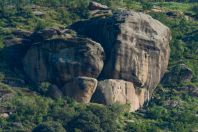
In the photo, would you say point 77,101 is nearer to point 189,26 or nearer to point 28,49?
A: point 28,49

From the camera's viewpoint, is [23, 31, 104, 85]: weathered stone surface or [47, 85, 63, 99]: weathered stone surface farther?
[23, 31, 104, 85]: weathered stone surface

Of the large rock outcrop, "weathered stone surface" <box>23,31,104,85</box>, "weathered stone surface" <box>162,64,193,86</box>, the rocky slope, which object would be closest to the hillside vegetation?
"weathered stone surface" <box>162,64,193,86</box>

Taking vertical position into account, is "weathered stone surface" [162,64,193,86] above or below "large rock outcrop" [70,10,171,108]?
below

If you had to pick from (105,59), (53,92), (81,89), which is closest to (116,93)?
(81,89)

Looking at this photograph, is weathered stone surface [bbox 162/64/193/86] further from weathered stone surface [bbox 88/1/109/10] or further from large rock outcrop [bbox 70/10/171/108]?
weathered stone surface [bbox 88/1/109/10]

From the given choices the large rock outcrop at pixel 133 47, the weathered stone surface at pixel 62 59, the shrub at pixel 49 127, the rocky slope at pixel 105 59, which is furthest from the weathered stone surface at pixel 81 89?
the shrub at pixel 49 127

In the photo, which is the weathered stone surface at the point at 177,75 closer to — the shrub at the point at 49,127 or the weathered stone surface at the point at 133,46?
the weathered stone surface at the point at 133,46

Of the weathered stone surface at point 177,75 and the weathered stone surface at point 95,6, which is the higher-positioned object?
the weathered stone surface at point 95,6

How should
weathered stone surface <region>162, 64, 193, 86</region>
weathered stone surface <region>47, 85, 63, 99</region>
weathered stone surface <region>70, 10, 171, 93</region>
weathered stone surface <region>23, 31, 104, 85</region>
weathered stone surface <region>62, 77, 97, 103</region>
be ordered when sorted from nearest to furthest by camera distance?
1. weathered stone surface <region>62, 77, 97, 103</region>
2. weathered stone surface <region>47, 85, 63, 99</region>
3. weathered stone surface <region>23, 31, 104, 85</region>
4. weathered stone surface <region>70, 10, 171, 93</region>
5. weathered stone surface <region>162, 64, 193, 86</region>
